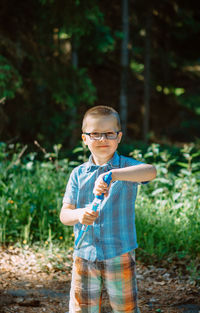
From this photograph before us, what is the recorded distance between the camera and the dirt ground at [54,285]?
3.16 metres

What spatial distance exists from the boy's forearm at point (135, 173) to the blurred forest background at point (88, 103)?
6.26 ft

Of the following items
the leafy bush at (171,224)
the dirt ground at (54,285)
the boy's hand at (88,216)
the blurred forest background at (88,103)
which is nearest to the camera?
the boy's hand at (88,216)

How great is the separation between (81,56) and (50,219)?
10259mm

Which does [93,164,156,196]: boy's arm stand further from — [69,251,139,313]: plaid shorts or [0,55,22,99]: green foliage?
[0,55,22,99]: green foliage

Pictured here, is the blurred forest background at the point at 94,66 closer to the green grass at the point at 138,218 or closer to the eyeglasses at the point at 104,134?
the green grass at the point at 138,218

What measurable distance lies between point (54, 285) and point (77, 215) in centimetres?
177

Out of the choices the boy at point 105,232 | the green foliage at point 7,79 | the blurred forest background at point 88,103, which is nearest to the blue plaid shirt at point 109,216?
the boy at point 105,232

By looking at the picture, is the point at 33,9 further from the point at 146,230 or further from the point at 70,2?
the point at 146,230

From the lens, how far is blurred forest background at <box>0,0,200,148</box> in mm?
7988

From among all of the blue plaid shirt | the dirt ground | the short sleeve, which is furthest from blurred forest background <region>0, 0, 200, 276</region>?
the short sleeve

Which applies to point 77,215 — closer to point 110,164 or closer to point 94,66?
point 110,164

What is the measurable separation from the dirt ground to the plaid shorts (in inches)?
39.7

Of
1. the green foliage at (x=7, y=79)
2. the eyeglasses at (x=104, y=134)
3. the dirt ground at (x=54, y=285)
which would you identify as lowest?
the dirt ground at (x=54, y=285)

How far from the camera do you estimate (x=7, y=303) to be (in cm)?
318
